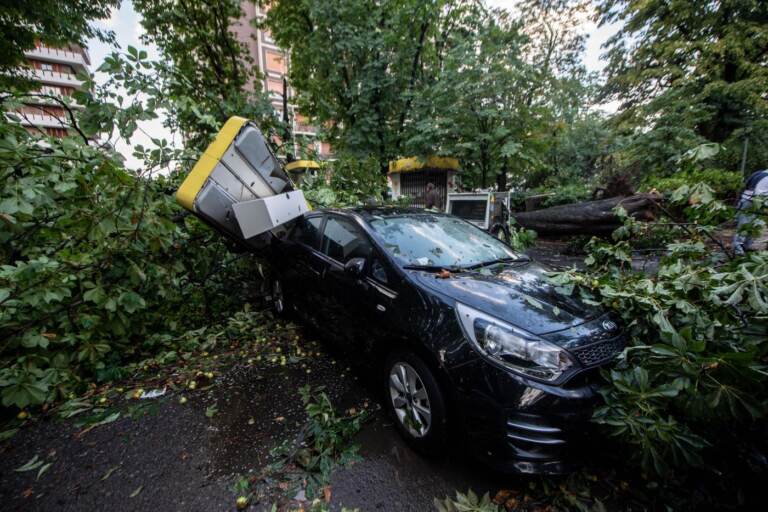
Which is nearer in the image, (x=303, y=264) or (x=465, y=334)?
(x=465, y=334)

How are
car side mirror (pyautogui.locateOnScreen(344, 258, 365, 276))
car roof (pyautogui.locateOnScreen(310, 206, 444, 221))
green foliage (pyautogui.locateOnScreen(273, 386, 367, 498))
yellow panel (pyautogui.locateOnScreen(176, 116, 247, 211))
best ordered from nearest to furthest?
green foliage (pyautogui.locateOnScreen(273, 386, 367, 498)) < car side mirror (pyautogui.locateOnScreen(344, 258, 365, 276)) < car roof (pyautogui.locateOnScreen(310, 206, 444, 221)) < yellow panel (pyautogui.locateOnScreen(176, 116, 247, 211))

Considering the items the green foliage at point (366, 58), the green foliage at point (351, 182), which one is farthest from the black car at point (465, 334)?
the green foliage at point (366, 58)

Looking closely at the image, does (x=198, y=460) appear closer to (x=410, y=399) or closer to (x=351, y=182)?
(x=410, y=399)

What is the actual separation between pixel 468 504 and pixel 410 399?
61 cm

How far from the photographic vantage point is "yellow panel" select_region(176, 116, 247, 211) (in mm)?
3123

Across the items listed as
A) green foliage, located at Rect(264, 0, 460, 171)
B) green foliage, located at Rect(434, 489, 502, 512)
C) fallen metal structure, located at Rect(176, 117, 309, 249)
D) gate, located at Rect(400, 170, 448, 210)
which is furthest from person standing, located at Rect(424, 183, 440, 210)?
green foliage, located at Rect(434, 489, 502, 512)

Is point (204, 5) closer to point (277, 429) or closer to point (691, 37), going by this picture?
point (277, 429)

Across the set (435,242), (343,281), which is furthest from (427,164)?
(343,281)

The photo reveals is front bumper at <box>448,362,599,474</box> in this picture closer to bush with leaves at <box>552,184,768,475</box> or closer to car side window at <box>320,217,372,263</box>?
bush with leaves at <box>552,184,768,475</box>

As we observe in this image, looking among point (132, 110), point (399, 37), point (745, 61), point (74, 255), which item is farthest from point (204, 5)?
point (745, 61)

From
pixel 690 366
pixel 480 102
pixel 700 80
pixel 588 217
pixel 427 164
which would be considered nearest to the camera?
pixel 690 366

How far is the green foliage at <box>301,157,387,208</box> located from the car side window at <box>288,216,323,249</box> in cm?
193

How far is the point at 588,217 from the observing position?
24.7 feet

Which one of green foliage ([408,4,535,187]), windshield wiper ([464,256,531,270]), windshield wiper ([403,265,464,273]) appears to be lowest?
windshield wiper ([464,256,531,270])
